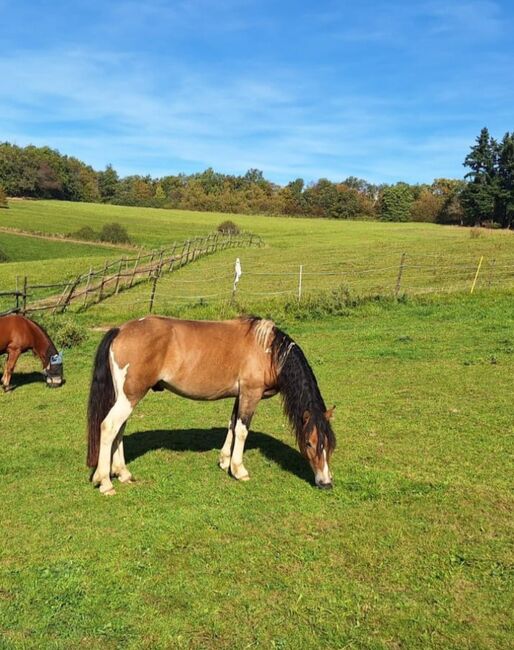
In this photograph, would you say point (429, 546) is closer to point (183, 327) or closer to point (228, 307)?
point (183, 327)

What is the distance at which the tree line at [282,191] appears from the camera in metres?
65.5

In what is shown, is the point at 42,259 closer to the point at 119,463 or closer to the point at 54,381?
the point at 54,381

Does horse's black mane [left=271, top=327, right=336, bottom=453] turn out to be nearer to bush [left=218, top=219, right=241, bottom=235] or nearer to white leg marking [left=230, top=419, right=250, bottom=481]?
white leg marking [left=230, top=419, right=250, bottom=481]

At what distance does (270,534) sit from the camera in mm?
4793

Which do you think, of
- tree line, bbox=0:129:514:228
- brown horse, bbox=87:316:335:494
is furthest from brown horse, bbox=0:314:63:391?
tree line, bbox=0:129:514:228

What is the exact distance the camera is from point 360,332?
14492mm

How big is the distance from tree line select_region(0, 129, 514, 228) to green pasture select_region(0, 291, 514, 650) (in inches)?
2488

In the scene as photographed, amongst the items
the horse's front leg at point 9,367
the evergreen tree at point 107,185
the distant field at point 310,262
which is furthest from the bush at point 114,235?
the evergreen tree at point 107,185

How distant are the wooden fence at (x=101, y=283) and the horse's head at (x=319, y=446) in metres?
9.30

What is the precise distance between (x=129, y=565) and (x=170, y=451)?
8.80 ft

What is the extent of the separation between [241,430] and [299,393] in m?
0.83

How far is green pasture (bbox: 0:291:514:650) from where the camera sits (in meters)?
3.64

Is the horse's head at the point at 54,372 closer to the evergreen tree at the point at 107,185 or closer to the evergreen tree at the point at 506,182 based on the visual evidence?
the evergreen tree at the point at 506,182

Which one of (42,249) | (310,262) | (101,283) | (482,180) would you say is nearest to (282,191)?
(482,180)
